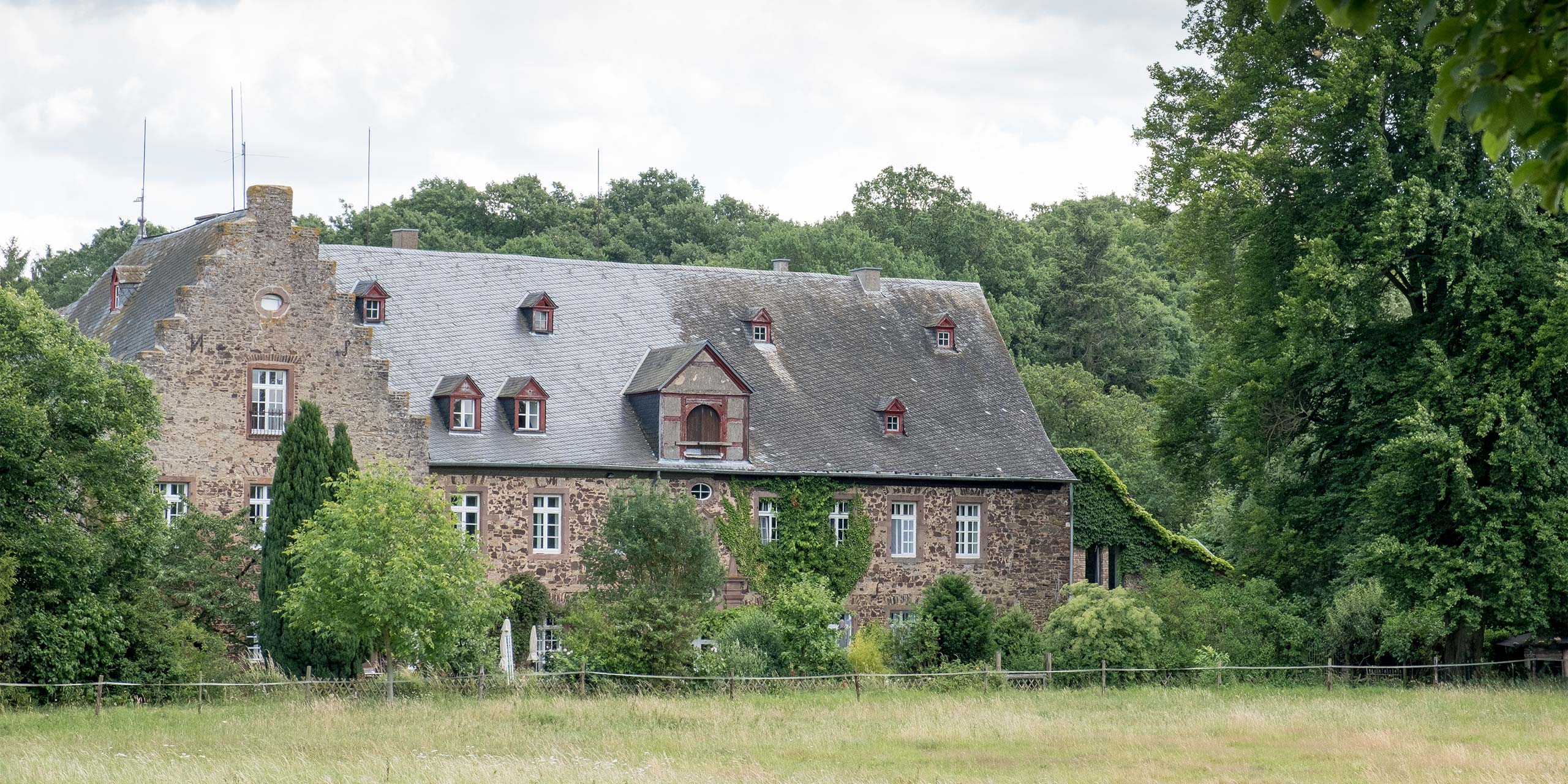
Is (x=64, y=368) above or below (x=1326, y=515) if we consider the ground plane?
above

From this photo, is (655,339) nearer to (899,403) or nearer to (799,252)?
(899,403)

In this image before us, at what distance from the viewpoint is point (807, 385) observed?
36.6 metres

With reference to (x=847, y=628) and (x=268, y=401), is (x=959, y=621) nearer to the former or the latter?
(x=847, y=628)

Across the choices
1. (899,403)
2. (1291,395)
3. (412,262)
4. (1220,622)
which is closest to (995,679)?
(1220,622)

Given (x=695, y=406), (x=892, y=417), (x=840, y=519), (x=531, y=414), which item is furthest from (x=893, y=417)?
(x=531, y=414)

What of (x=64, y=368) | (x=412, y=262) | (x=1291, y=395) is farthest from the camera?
(x=412, y=262)

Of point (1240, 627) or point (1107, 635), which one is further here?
point (1240, 627)

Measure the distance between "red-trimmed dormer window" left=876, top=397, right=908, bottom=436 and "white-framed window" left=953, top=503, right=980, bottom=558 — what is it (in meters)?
1.98

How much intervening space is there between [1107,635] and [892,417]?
933cm

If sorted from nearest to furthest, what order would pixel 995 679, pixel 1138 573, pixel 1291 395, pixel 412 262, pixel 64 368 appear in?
pixel 64 368
pixel 995 679
pixel 1291 395
pixel 412 262
pixel 1138 573

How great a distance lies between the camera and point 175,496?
29453 millimetres

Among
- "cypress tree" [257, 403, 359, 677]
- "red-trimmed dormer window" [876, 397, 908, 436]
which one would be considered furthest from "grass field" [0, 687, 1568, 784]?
"red-trimmed dormer window" [876, 397, 908, 436]

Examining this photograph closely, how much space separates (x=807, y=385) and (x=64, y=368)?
15916 millimetres

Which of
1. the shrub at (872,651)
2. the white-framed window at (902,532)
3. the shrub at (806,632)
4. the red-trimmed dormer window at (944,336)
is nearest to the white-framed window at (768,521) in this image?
the white-framed window at (902,532)
